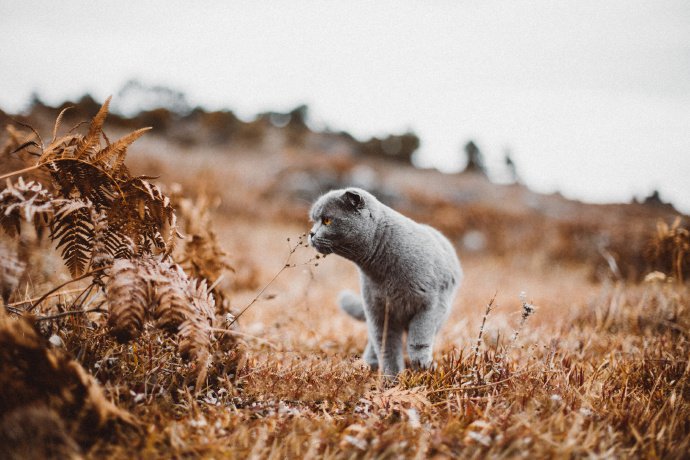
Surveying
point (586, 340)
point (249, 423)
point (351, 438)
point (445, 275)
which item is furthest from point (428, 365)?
point (586, 340)

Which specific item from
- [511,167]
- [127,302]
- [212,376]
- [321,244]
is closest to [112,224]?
[127,302]

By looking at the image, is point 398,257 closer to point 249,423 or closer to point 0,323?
point 249,423

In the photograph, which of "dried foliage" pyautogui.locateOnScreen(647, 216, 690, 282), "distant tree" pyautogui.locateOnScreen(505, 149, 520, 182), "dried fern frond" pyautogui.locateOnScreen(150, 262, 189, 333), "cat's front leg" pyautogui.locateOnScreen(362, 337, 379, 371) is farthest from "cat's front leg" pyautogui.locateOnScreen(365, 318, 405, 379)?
"distant tree" pyautogui.locateOnScreen(505, 149, 520, 182)

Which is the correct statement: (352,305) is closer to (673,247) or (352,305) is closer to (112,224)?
(112,224)

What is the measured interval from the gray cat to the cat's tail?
0.50 m

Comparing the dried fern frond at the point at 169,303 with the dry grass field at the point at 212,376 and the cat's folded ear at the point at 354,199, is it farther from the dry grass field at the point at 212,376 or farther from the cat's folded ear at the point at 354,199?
the cat's folded ear at the point at 354,199

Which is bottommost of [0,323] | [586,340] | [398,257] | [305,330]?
[305,330]

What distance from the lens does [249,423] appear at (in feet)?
5.58

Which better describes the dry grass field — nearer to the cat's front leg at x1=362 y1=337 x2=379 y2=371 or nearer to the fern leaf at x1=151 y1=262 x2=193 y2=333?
the fern leaf at x1=151 y1=262 x2=193 y2=333

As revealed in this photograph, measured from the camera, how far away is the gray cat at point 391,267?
2436 mm

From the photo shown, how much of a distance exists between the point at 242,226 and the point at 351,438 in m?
8.19

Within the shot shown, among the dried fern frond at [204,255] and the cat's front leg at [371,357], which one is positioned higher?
the dried fern frond at [204,255]

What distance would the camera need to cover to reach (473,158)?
1321 inches

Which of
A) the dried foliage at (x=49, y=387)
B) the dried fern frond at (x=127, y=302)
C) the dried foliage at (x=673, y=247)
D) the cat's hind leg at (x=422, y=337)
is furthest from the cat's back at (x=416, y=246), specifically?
the dried foliage at (x=673, y=247)
